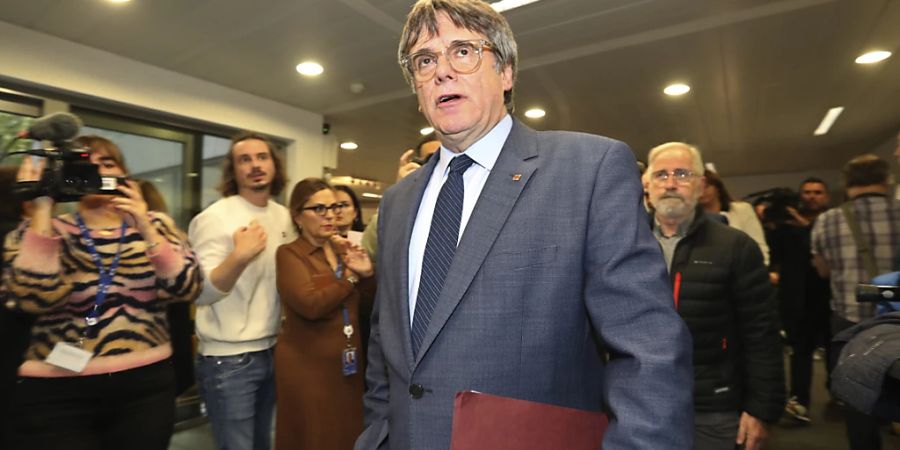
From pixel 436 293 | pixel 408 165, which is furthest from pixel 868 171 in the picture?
pixel 436 293

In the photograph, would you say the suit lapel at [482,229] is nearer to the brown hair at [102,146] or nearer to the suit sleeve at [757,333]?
the suit sleeve at [757,333]

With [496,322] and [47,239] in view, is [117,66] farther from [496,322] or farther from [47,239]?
[496,322]

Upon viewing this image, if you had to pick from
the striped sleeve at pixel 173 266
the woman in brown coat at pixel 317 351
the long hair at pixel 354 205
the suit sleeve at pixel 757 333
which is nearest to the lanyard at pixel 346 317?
the woman in brown coat at pixel 317 351

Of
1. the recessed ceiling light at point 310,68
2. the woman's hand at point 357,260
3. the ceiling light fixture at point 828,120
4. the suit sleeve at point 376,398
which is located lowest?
the suit sleeve at point 376,398

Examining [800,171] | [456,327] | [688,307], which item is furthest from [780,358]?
[800,171]

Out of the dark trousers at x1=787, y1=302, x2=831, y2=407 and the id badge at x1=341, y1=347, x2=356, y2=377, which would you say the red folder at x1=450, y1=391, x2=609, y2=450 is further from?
the dark trousers at x1=787, y1=302, x2=831, y2=407

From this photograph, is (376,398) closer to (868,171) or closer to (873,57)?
(868,171)

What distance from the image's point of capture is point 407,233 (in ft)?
3.80

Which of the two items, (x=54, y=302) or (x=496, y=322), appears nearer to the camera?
(x=496, y=322)

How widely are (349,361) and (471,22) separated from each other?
1725 mm

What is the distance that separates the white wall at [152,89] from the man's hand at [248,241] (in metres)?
2.75

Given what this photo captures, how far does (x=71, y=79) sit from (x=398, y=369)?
4168 millimetres

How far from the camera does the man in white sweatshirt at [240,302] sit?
2199mm

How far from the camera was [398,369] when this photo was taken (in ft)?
3.42
